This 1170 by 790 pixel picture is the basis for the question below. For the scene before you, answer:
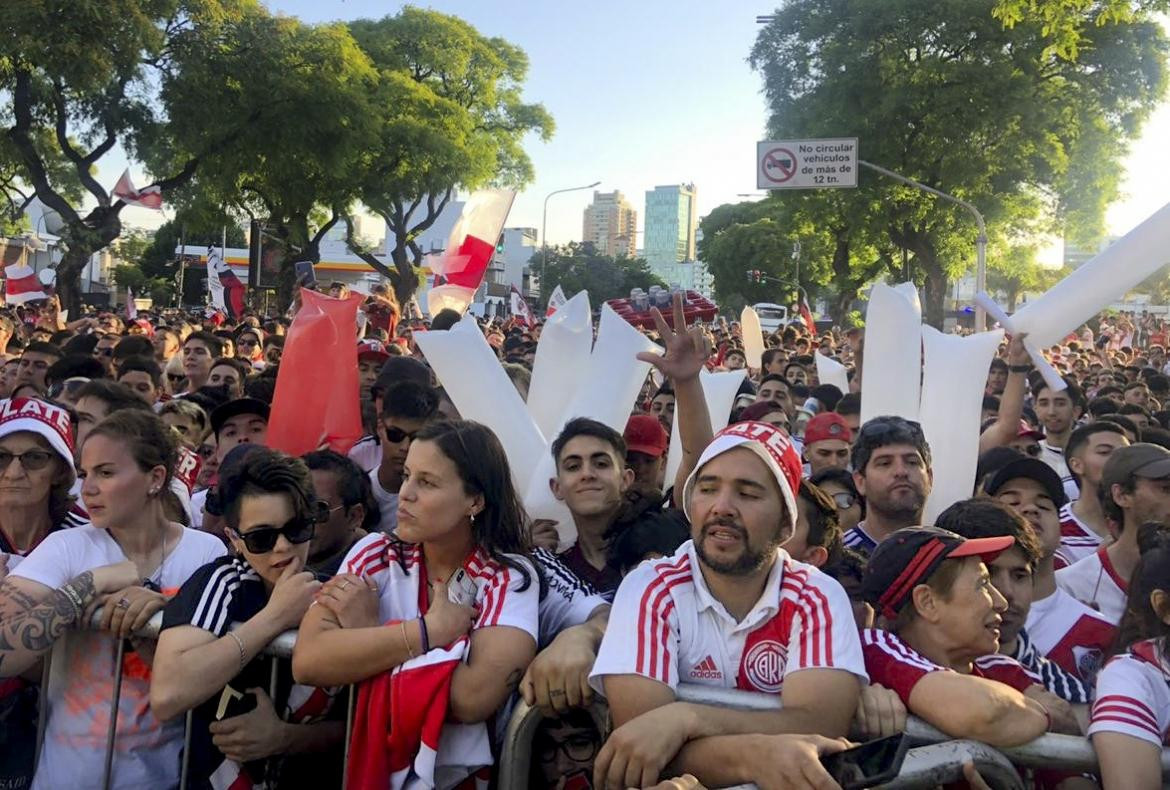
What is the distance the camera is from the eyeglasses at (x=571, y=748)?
2.60 meters

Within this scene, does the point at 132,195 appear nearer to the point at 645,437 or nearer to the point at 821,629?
the point at 645,437

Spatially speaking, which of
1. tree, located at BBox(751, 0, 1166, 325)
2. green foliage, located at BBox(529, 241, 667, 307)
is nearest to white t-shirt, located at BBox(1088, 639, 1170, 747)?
tree, located at BBox(751, 0, 1166, 325)

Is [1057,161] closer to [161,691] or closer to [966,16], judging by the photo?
[966,16]

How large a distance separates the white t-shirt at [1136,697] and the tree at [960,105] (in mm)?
28059

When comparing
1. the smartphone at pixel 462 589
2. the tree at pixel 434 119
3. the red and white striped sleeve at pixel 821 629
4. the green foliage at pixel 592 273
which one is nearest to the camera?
the red and white striped sleeve at pixel 821 629

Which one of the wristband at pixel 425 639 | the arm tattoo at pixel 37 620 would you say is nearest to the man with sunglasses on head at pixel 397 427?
the arm tattoo at pixel 37 620

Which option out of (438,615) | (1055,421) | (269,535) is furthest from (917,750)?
(1055,421)

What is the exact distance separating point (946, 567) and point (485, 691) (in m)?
1.26

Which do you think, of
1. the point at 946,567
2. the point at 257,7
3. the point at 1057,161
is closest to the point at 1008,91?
the point at 1057,161

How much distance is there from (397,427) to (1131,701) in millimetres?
3306

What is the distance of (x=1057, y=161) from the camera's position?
28.0 m

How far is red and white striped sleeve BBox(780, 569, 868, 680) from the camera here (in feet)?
7.72

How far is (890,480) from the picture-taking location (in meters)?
4.07

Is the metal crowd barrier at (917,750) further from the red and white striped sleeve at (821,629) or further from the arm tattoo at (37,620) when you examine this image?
the arm tattoo at (37,620)
